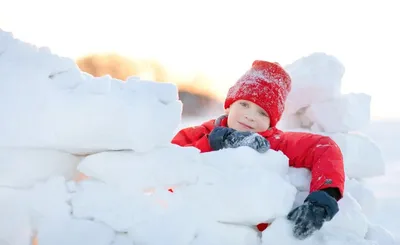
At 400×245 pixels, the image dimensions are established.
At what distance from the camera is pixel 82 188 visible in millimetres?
1789

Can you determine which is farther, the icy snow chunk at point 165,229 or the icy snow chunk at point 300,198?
the icy snow chunk at point 300,198

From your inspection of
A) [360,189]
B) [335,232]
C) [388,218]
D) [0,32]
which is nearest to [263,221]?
[335,232]

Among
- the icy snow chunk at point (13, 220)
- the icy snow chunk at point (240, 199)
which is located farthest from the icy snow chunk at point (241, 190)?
the icy snow chunk at point (13, 220)

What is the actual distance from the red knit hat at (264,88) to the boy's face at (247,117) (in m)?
0.03

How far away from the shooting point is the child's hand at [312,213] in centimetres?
190

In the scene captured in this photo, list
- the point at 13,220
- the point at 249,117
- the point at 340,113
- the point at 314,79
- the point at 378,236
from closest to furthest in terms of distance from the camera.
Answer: the point at 13,220 → the point at 378,236 → the point at 249,117 → the point at 314,79 → the point at 340,113

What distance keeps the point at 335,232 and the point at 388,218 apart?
226 cm

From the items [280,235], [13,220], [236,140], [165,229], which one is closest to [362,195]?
[236,140]

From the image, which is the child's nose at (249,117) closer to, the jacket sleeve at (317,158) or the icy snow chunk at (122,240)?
the jacket sleeve at (317,158)

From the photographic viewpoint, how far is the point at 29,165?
1.75 meters

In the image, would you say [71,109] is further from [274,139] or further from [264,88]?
[264,88]

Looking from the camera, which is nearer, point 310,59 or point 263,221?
point 263,221

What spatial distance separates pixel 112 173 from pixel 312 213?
2.26 ft

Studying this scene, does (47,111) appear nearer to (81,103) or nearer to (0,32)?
(81,103)
